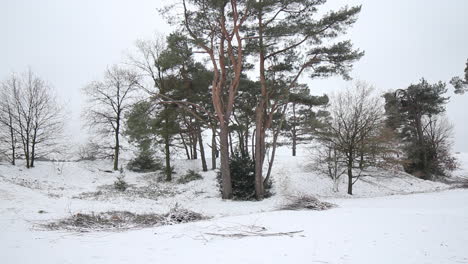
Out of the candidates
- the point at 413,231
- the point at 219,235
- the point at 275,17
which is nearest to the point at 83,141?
the point at 275,17

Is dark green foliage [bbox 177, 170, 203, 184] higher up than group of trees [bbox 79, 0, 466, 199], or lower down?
lower down

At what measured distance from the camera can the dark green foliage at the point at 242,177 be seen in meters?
14.3

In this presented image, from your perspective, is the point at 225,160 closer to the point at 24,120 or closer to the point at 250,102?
the point at 250,102

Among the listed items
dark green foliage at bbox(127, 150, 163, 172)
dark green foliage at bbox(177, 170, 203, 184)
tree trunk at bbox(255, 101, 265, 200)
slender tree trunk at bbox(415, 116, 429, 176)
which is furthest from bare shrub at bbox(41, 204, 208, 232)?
slender tree trunk at bbox(415, 116, 429, 176)

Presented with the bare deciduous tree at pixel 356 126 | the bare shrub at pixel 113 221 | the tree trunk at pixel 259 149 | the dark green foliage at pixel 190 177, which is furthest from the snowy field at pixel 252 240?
A: the dark green foliage at pixel 190 177

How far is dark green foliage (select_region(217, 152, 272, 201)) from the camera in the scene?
1427 centimetres

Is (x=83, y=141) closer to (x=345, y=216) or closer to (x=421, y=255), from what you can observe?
(x=345, y=216)

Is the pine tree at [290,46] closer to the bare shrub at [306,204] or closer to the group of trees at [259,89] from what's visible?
the group of trees at [259,89]

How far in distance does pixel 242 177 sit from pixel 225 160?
203cm

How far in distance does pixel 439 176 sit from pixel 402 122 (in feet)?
21.1

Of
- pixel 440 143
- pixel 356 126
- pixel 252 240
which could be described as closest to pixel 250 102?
pixel 356 126

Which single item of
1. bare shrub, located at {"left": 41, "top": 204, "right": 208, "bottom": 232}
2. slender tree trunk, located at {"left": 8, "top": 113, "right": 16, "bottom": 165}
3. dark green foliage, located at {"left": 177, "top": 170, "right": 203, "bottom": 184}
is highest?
slender tree trunk, located at {"left": 8, "top": 113, "right": 16, "bottom": 165}

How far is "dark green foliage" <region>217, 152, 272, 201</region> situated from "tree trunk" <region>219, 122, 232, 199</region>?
0.63 metres

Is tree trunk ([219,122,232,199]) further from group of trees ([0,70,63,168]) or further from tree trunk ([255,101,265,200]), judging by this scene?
group of trees ([0,70,63,168])
